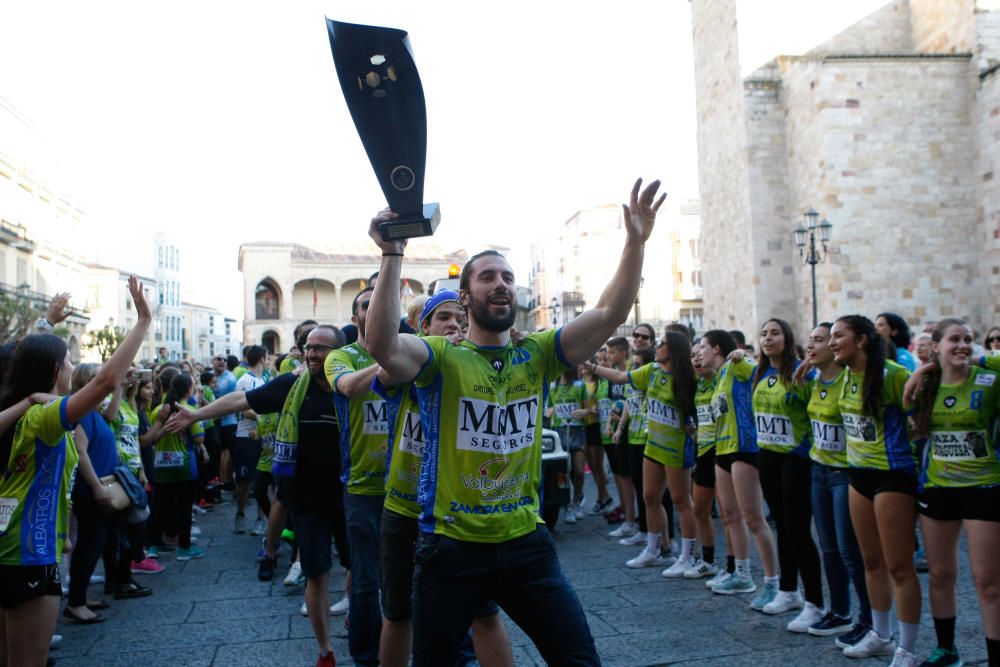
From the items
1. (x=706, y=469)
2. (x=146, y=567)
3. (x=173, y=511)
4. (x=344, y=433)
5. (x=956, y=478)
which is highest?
(x=344, y=433)

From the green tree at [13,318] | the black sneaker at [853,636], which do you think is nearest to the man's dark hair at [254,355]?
the black sneaker at [853,636]

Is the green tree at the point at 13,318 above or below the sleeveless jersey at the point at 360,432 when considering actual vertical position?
above

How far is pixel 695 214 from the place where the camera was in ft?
199

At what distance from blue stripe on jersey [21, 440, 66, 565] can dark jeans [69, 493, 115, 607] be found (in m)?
2.32

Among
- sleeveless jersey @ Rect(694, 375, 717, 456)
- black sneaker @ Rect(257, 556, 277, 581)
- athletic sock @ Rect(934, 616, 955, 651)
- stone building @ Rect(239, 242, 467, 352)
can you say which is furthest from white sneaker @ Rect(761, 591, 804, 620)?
stone building @ Rect(239, 242, 467, 352)

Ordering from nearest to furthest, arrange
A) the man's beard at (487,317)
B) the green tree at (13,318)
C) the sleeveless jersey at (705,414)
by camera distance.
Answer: the man's beard at (487,317) → the sleeveless jersey at (705,414) → the green tree at (13,318)

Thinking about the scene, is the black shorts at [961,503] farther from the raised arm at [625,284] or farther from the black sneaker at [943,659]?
the raised arm at [625,284]

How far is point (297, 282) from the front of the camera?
67.7 meters

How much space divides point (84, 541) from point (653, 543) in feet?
15.1

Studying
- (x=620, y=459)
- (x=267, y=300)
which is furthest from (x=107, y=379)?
(x=267, y=300)

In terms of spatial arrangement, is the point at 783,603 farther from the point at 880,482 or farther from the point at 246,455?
the point at 246,455

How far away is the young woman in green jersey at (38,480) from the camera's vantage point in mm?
3434

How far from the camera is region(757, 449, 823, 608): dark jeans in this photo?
17.7 feet

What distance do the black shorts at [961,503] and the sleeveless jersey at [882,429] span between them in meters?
0.24
